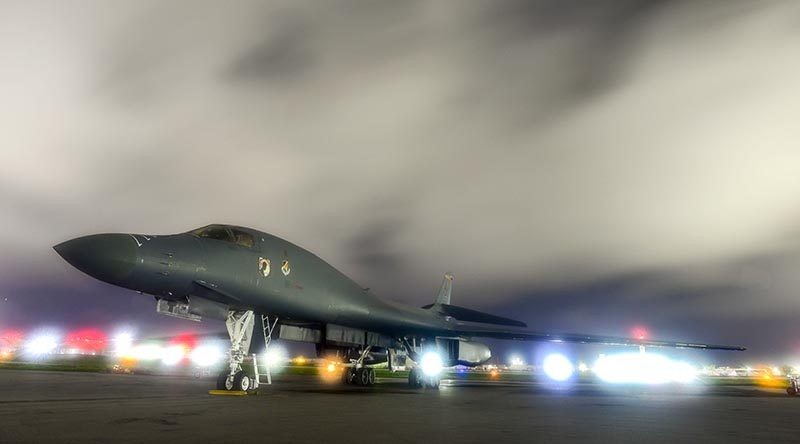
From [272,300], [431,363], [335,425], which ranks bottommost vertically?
[335,425]

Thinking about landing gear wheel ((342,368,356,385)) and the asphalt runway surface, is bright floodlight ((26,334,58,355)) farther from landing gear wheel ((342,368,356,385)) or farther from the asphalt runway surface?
the asphalt runway surface

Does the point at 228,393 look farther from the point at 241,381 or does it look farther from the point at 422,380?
the point at 422,380

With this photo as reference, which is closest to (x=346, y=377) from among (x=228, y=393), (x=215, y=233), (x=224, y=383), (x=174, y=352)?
(x=224, y=383)

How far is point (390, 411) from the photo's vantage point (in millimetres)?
9094

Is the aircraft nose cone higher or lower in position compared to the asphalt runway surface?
higher

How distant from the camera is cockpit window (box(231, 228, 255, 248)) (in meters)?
13.6

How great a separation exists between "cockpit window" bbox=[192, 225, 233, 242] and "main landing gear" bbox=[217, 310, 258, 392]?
2.05 meters

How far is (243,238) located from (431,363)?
35.9ft

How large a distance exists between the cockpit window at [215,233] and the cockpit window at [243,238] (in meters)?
0.17

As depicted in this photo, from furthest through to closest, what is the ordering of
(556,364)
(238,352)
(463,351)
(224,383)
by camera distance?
(556,364) < (463,351) < (238,352) < (224,383)

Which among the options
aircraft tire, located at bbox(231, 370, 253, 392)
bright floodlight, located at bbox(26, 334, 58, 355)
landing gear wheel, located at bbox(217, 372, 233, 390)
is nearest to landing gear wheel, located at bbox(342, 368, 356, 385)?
aircraft tire, located at bbox(231, 370, 253, 392)

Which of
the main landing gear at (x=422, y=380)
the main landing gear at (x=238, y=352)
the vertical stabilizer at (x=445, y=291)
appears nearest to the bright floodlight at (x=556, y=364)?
the vertical stabilizer at (x=445, y=291)

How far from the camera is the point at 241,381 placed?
41.2 feet

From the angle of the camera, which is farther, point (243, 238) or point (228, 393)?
point (243, 238)
